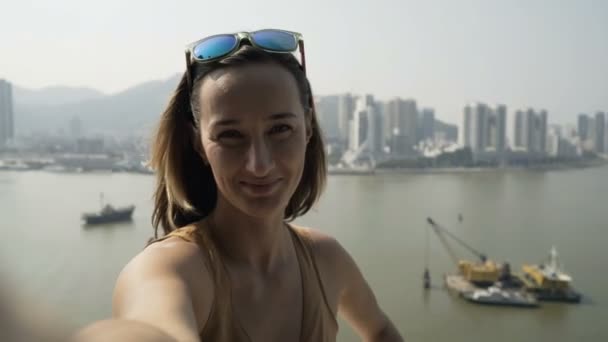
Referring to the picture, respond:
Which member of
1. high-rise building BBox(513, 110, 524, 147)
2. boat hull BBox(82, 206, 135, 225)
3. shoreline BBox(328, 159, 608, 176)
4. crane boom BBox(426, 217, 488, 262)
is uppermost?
high-rise building BBox(513, 110, 524, 147)

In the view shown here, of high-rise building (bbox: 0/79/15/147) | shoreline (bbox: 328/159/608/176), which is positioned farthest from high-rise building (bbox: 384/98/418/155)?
high-rise building (bbox: 0/79/15/147)

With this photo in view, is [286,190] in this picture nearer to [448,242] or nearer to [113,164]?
[448,242]

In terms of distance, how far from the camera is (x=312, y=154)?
1.54ft

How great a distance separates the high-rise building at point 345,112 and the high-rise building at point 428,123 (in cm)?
421

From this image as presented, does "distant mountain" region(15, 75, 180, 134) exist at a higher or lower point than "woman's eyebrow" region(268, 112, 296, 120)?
higher

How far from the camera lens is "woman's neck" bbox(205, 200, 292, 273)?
1.30ft

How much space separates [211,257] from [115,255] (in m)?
5.36

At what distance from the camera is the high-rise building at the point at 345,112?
2123cm

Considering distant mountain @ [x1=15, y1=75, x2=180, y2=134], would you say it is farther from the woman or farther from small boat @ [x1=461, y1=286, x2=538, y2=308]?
the woman

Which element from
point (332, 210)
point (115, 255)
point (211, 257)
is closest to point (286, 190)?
point (211, 257)

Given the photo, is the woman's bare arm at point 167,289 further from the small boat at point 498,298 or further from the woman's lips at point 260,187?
the small boat at point 498,298

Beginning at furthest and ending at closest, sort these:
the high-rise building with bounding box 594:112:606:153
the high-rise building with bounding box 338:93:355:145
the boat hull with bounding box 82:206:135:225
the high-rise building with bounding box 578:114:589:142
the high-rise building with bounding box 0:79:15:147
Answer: the high-rise building with bounding box 578:114:589:142 < the high-rise building with bounding box 594:112:606:153 < the high-rise building with bounding box 338:93:355:145 < the high-rise building with bounding box 0:79:15:147 < the boat hull with bounding box 82:206:135:225

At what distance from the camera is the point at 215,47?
1.20 feet

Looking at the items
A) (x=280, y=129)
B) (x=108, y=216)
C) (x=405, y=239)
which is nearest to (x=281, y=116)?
(x=280, y=129)
